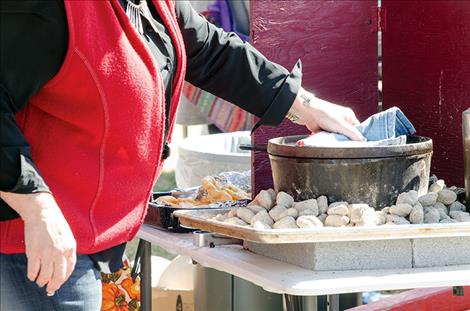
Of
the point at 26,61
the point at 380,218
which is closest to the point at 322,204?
the point at 380,218

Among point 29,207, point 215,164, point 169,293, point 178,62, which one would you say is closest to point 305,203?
point 178,62

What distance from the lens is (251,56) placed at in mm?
2438

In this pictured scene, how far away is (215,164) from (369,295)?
3.18 feet

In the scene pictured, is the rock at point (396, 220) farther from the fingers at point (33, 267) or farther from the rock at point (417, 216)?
the fingers at point (33, 267)

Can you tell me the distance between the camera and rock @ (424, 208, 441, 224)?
2324 millimetres

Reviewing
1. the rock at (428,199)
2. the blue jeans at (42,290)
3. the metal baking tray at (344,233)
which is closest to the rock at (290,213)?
the metal baking tray at (344,233)

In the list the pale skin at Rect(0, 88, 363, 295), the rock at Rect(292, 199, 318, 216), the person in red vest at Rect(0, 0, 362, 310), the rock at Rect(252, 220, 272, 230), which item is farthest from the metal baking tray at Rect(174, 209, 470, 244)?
the pale skin at Rect(0, 88, 363, 295)

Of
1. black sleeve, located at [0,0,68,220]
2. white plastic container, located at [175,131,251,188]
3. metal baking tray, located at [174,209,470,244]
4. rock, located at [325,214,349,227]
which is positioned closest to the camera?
black sleeve, located at [0,0,68,220]

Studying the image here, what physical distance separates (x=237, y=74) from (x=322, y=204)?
39 centimetres

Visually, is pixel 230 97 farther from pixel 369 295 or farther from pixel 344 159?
pixel 369 295

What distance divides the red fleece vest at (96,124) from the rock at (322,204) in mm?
580

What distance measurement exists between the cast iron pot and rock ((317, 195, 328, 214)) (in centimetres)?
4

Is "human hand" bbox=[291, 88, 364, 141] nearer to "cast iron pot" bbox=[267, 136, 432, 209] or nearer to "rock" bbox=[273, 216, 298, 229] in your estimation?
"cast iron pot" bbox=[267, 136, 432, 209]

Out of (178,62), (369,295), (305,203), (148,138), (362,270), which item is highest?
(178,62)
